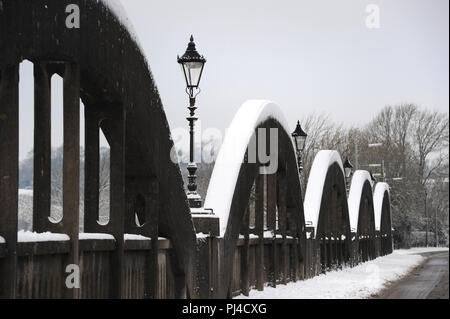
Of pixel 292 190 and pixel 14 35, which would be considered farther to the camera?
pixel 292 190

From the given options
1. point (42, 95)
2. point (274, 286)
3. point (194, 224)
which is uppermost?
point (42, 95)

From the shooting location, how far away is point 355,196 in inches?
1505

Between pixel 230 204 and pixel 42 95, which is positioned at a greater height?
pixel 42 95

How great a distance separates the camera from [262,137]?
1819cm

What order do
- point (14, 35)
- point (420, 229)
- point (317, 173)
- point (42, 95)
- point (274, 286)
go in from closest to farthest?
1. point (14, 35)
2. point (42, 95)
3. point (274, 286)
4. point (317, 173)
5. point (420, 229)

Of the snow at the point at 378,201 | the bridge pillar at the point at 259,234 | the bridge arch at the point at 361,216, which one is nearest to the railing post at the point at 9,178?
the bridge pillar at the point at 259,234

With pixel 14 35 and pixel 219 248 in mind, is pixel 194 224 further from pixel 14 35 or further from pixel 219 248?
pixel 14 35

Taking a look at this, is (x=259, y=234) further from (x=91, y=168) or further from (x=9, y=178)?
(x=9, y=178)

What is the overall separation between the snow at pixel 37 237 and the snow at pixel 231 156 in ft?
20.6

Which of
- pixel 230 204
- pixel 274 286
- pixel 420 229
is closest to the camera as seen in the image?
pixel 230 204

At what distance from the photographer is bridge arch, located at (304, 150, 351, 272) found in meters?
26.0

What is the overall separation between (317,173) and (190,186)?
46.9ft

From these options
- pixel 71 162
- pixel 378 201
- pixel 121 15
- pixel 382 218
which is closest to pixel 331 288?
pixel 121 15
